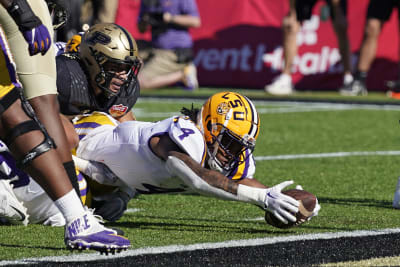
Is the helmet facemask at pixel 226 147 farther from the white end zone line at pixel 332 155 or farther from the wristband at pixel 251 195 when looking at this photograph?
the white end zone line at pixel 332 155

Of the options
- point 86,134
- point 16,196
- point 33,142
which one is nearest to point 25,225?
point 16,196

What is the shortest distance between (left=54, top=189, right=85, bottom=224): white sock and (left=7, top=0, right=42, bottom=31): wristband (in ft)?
2.23

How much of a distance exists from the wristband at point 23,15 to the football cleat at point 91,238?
791mm

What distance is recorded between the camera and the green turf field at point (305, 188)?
13.9ft

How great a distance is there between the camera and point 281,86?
41.6ft

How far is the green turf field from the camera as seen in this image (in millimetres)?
4246

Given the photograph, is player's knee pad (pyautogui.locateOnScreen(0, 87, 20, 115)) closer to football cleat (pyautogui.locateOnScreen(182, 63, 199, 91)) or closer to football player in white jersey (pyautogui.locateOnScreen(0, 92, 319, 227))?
football player in white jersey (pyautogui.locateOnScreen(0, 92, 319, 227))

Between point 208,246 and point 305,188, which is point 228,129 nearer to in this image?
point 208,246

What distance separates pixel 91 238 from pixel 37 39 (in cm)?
83

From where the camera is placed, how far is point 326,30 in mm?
13375

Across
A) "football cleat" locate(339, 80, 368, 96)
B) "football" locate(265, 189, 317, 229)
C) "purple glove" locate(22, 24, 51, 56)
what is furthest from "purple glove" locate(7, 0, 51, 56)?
"football cleat" locate(339, 80, 368, 96)

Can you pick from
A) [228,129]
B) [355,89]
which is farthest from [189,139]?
[355,89]

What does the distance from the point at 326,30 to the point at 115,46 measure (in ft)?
27.6

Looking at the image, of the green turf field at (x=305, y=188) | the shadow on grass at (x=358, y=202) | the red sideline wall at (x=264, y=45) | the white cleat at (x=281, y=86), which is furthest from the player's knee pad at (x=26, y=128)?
the red sideline wall at (x=264, y=45)
